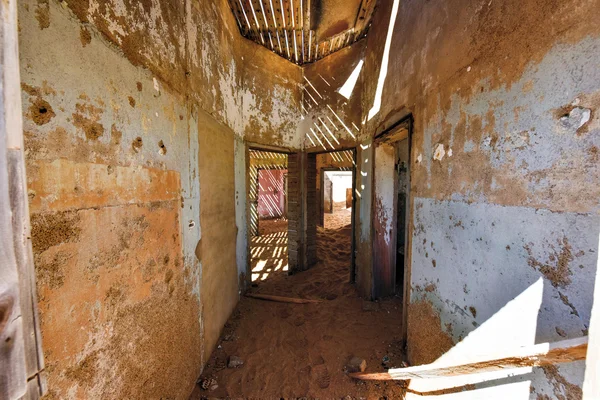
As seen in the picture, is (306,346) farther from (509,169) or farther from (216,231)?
(509,169)

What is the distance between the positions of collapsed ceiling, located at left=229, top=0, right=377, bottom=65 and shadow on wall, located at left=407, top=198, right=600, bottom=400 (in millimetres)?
3074

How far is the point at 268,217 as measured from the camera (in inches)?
474

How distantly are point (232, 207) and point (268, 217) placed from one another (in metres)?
8.88

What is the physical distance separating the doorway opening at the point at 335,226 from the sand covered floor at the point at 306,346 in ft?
2.44

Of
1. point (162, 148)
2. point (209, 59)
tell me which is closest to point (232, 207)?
point (162, 148)

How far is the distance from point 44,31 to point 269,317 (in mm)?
3402

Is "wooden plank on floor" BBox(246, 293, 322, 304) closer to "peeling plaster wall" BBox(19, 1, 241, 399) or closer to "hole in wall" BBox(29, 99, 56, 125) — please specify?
"peeling plaster wall" BBox(19, 1, 241, 399)

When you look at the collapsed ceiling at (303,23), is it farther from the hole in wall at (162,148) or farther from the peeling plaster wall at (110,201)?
the hole in wall at (162,148)

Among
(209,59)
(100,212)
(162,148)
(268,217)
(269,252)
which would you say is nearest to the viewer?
(100,212)

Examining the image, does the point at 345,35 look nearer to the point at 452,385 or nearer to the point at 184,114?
the point at 184,114

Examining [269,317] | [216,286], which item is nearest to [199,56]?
[216,286]

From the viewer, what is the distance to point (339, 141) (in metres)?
4.14

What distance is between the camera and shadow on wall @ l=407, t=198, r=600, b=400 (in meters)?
0.84

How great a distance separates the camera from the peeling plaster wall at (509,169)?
2.69ft
